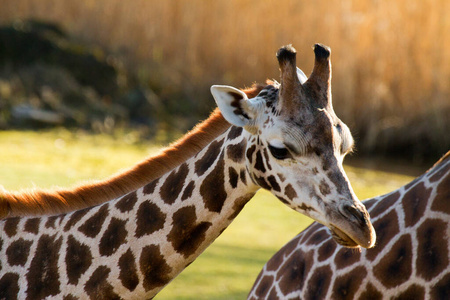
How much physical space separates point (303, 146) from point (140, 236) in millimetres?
759

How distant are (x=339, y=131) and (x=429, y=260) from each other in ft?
2.22

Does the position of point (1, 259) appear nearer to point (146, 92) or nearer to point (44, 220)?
point (44, 220)

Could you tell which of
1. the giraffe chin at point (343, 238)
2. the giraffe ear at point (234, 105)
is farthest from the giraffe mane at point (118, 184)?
the giraffe chin at point (343, 238)

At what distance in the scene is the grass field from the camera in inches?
203

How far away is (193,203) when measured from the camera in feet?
8.72

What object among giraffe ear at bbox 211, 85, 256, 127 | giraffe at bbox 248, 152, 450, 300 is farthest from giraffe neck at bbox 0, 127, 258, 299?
giraffe at bbox 248, 152, 450, 300

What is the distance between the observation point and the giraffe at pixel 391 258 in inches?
106

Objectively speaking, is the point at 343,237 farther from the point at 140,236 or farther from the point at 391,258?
the point at 140,236

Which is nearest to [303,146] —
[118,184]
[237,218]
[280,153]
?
[280,153]

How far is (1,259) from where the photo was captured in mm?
2855

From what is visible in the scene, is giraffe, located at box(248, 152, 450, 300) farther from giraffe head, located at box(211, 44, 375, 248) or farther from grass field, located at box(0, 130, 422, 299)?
grass field, located at box(0, 130, 422, 299)

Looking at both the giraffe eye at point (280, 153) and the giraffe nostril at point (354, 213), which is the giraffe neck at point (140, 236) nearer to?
the giraffe eye at point (280, 153)

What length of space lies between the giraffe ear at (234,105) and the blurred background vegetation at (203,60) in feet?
26.2

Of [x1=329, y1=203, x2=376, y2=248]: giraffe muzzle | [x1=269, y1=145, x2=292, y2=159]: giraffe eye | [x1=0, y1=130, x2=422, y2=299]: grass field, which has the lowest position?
[x1=0, y1=130, x2=422, y2=299]: grass field
